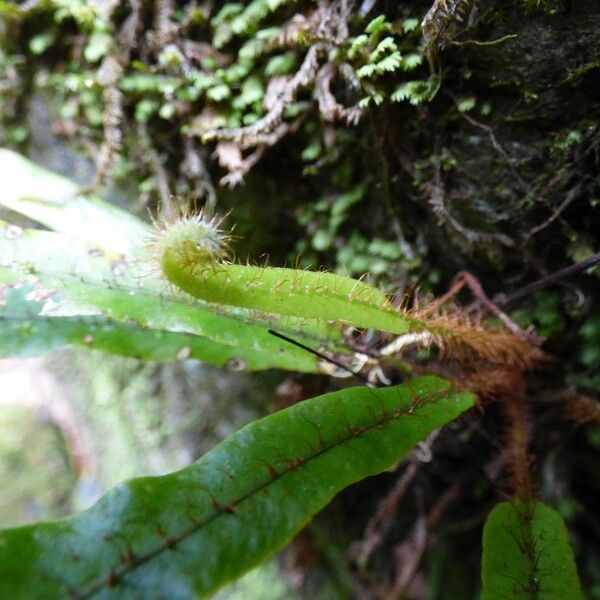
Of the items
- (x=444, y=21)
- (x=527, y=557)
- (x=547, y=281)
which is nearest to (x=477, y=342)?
(x=547, y=281)

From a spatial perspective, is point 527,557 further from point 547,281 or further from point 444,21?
point 444,21

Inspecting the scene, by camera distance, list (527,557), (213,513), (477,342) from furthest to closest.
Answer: (477,342) < (527,557) < (213,513)

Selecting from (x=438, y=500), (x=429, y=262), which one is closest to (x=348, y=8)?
(x=429, y=262)

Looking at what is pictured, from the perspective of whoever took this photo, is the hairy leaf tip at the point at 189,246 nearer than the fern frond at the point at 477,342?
Yes

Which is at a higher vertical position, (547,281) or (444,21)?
(444,21)

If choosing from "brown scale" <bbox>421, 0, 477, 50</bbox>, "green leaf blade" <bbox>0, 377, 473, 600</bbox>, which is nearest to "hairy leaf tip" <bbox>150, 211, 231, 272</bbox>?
"green leaf blade" <bbox>0, 377, 473, 600</bbox>

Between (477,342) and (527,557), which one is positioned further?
(477,342)

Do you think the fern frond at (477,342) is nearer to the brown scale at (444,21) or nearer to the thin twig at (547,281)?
the thin twig at (547,281)

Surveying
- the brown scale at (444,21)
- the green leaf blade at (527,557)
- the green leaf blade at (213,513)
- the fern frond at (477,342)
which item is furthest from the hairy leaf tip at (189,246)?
the green leaf blade at (527,557)

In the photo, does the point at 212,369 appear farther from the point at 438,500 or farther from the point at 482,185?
the point at 482,185
